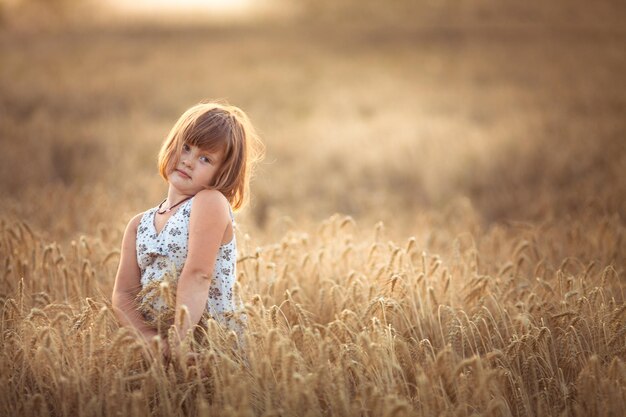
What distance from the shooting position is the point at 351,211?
23.5 feet

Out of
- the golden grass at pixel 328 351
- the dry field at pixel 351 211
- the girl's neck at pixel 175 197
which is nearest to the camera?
the golden grass at pixel 328 351

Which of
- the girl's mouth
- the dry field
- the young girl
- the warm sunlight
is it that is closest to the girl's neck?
the young girl

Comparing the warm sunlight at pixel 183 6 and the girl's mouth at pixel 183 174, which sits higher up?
the warm sunlight at pixel 183 6

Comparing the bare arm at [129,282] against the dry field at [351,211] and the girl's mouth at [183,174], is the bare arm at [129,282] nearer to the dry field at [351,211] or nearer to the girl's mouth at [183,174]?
the dry field at [351,211]

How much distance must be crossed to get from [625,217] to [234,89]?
32.3ft

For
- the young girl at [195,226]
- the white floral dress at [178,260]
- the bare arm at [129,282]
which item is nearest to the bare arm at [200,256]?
the young girl at [195,226]

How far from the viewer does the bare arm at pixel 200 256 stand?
8.07 feet

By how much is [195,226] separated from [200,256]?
13cm

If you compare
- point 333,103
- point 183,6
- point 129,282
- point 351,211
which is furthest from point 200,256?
point 183,6

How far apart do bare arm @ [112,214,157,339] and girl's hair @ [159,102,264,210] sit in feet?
1.14

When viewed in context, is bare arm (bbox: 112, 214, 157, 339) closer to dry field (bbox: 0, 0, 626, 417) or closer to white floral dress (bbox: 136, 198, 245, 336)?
white floral dress (bbox: 136, 198, 245, 336)

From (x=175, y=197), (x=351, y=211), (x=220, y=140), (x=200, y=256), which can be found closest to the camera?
(x=200, y=256)

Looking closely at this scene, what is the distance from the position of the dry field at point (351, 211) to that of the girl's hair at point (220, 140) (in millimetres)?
546

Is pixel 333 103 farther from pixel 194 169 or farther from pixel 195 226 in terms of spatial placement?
pixel 195 226
